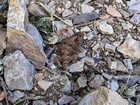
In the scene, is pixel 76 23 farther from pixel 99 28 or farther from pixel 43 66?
pixel 43 66

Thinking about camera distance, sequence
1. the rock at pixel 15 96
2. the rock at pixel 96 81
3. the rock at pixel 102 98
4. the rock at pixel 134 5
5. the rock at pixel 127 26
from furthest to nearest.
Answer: the rock at pixel 134 5 < the rock at pixel 127 26 < the rock at pixel 96 81 < the rock at pixel 15 96 < the rock at pixel 102 98

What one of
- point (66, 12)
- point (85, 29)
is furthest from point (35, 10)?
point (85, 29)

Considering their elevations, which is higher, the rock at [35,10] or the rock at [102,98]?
the rock at [35,10]

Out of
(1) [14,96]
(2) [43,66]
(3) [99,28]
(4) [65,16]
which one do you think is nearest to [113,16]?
(3) [99,28]

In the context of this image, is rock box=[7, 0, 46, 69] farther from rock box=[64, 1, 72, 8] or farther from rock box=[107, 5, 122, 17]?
rock box=[107, 5, 122, 17]

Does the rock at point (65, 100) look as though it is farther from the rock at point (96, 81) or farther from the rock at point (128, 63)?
the rock at point (128, 63)

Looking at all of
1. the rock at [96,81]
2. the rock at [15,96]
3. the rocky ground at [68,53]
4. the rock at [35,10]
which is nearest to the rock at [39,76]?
the rocky ground at [68,53]
